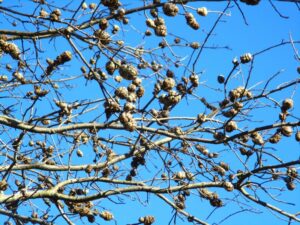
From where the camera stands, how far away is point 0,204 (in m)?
4.58

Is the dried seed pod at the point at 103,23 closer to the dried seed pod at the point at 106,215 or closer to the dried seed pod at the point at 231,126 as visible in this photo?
the dried seed pod at the point at 231,126

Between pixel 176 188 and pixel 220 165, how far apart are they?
0.44 m

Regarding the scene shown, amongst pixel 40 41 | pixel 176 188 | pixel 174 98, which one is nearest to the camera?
pixel 174 98

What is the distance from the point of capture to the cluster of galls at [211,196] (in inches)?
160

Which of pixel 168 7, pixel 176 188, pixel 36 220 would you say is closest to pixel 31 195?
pixel 36 220

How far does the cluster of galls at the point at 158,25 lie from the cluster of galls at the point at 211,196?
4.63 feet

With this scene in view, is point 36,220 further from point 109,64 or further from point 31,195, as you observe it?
point 109,64

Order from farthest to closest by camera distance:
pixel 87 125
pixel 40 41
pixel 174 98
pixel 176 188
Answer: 1. pixel 40 41
2. pixel 176 188
3. pixel 87 125
4. pixel 174 98

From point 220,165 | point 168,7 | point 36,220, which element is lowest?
point 36,220

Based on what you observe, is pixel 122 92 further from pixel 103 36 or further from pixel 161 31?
pixel 161 31

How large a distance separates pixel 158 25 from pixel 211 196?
153 cm

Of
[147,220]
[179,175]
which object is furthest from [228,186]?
[147,220]

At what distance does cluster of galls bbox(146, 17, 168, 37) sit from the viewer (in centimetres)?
395

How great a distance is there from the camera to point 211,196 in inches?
163
